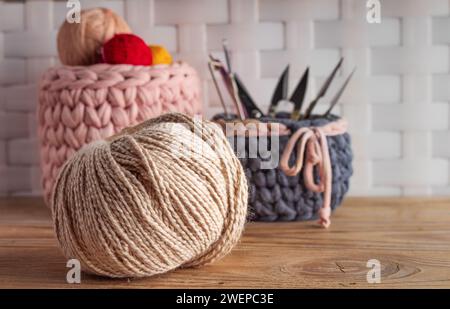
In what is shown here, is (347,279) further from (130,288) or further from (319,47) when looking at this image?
(319,47)

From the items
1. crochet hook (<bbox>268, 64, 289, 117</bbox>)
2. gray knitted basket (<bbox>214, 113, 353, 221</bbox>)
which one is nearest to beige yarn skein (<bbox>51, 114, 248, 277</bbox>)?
gray knitted basket (<bbox>214, 113, 353, 221</bbox>)

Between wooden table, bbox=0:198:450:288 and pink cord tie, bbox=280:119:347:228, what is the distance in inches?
1.5

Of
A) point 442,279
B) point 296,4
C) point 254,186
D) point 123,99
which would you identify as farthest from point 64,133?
point 442,279

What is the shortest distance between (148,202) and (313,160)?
0.28 metres

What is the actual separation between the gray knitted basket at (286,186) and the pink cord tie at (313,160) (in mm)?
10

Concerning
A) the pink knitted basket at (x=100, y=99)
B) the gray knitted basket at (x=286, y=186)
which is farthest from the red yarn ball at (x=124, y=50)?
the gray knitted basket at (x=286, y=186)

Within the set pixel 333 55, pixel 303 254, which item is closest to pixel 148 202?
pixel 303 254

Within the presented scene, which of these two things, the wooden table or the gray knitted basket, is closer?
the wooden table

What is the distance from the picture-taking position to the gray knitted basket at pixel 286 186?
86 cm

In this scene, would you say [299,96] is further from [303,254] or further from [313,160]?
[303,254]

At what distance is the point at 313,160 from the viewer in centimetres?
85

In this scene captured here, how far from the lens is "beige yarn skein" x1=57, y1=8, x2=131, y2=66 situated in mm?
911

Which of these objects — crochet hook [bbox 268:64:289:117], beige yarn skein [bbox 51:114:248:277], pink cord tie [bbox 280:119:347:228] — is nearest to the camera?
beige yarn skein [bbox 51:114:248:277]

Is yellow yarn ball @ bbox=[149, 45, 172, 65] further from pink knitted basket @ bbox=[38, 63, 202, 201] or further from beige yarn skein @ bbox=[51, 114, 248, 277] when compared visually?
beige yarn skein @ bbox=[51, 114, 248, 277]
